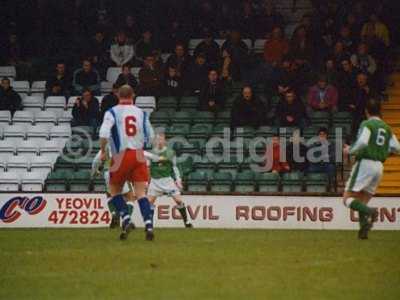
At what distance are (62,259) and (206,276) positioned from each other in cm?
266

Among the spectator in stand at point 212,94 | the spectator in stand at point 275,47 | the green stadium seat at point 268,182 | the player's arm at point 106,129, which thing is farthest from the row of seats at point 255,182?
the player's arm at point 106,129

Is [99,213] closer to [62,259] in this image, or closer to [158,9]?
[158,9]

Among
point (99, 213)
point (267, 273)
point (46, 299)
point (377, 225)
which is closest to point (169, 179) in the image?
point (99, 213)

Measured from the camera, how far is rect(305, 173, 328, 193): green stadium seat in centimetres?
2395

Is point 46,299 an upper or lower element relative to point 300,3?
lower

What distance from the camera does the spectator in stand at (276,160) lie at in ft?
80.0

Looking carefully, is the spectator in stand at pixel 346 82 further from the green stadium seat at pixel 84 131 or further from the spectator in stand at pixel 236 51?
the green stadium seat at pixel 84 131

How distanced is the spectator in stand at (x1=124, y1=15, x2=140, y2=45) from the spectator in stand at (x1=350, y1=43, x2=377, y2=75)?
5.93m

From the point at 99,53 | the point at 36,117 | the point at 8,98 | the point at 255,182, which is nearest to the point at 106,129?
the point at 255,182

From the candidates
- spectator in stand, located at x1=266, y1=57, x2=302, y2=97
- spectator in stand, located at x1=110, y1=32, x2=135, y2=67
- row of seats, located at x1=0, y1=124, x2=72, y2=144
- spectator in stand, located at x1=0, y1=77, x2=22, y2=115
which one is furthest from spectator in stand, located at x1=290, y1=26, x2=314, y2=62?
spectator in stand, located at x1=0, y1=77, x2=22, y2=115

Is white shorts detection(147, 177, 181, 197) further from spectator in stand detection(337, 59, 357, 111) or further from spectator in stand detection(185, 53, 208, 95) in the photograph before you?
spectator in stand detection(337, 59, 357, 111)

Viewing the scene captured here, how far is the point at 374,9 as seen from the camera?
91.6 feet

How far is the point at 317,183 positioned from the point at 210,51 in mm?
4671

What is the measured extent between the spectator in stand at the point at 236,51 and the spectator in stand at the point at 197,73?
2.38ft
